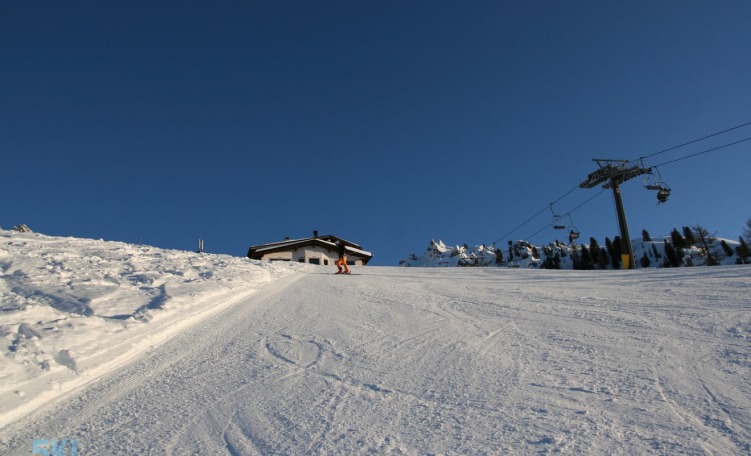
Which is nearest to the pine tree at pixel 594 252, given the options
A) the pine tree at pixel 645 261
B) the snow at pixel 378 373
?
the pine tree at pixel 645 261

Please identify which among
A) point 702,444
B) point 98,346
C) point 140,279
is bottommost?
point 702,444

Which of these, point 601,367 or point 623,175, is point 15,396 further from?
point 623,175

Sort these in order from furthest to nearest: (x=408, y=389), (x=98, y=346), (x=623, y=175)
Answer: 1. (x=623, y=175)
2. (x=98, y=346)
3. (x=408, y=389)

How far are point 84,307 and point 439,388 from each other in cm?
621

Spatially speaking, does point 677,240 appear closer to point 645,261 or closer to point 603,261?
point 645,261

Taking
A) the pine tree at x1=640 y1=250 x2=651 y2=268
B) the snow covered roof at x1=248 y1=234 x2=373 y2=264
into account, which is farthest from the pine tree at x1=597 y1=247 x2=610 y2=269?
the snow covered roof at x1=248 y1=234 x2=373 y2=264

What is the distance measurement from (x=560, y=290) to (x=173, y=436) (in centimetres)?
829

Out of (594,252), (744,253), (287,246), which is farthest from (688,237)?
(287,246)

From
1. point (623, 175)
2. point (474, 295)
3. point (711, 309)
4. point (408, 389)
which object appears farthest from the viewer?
point (623, 175)

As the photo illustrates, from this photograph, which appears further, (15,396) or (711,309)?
(711,309)

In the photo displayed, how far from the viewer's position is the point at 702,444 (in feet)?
8.56

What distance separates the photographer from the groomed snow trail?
9.53 feet

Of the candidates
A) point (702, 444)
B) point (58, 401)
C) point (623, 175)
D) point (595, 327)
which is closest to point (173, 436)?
point (58, 401)

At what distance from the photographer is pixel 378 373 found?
166 inches
